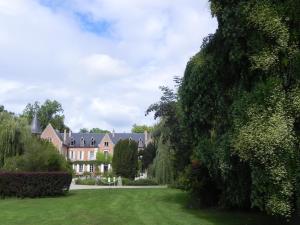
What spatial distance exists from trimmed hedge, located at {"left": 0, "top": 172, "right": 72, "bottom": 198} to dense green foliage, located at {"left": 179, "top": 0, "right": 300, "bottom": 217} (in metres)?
15.4

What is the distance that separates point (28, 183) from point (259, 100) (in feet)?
61.2

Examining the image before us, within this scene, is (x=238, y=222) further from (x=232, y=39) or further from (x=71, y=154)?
(x=71, y=154)

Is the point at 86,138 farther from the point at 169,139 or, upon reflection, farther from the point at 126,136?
the point at 169,139

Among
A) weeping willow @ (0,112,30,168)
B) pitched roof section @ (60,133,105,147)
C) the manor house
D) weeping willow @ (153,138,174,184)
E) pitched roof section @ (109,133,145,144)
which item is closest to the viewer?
weeping willow @ (153,138,174,184)

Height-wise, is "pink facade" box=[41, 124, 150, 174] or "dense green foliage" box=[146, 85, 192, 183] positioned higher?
"pink facade" box=[41, 124, 150, 174]

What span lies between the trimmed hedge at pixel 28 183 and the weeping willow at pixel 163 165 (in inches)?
226

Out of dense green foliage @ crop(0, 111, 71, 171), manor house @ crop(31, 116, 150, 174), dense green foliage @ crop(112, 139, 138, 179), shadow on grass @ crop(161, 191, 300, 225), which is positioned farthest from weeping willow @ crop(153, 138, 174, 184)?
Result: manor house @ crop(31, 116, 150, 174)

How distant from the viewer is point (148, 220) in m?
16.3

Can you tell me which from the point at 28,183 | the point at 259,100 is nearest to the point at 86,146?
the point at 28,183

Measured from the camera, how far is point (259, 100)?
1196 cm

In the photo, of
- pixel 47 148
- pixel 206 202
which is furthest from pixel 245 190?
pixel 47 148

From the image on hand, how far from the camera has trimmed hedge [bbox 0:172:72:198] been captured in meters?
27.3

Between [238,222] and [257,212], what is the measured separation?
277cm

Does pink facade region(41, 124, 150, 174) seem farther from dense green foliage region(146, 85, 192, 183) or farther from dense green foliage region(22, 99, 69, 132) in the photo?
dense green foliage region(146, 85, 192, 183)
